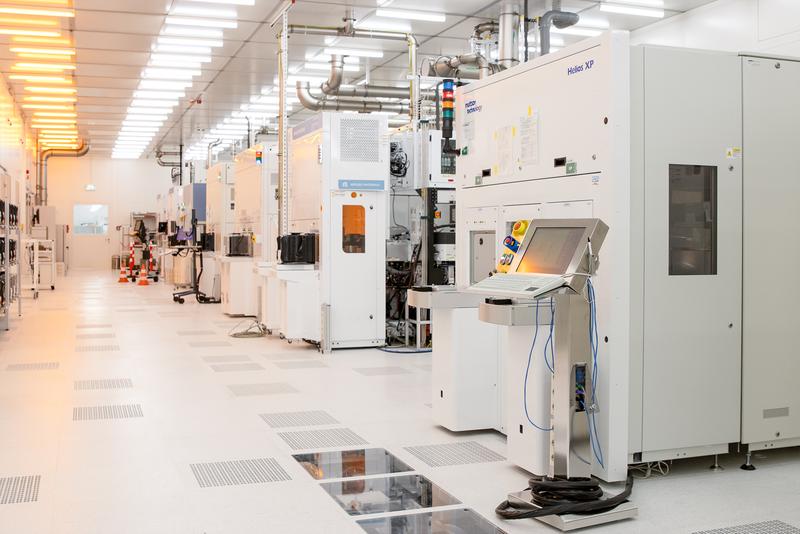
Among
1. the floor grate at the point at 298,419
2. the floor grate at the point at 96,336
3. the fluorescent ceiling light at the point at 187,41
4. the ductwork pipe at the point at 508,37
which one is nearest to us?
the floor grate at the point at 298,419

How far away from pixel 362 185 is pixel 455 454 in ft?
13.5

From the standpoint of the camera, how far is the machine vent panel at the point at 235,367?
677 cm

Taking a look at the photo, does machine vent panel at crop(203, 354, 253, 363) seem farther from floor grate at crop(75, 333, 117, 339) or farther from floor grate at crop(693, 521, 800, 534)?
floor grate at crop(693, 521, 800, 534)

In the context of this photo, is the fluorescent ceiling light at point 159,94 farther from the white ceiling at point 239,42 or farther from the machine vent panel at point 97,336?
the machine vent panel at point 97,336

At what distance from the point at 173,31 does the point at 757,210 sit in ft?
27.4

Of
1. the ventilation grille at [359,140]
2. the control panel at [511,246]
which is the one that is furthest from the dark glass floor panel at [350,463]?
the ventilation grille at [359,140]

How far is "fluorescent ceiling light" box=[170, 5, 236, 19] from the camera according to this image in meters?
9.41

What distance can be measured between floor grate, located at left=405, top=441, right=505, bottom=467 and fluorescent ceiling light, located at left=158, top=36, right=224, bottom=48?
8.00 m

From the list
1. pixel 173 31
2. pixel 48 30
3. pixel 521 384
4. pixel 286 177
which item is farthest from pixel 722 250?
pixel 48 30

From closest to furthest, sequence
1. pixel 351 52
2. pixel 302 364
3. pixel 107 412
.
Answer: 1. pixel 107 412
2. pixel 302 364
3. pixel 351 52

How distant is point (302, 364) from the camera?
7133mm

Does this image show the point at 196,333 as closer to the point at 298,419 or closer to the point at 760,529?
the point at 298,419

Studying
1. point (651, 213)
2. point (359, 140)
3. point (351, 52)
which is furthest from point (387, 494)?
point (351, 52)

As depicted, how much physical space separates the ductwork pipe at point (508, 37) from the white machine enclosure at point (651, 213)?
5.34 metres
